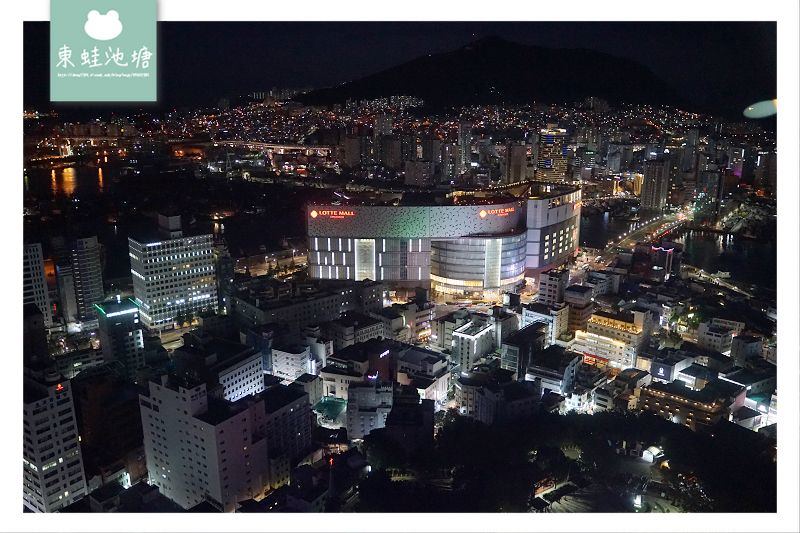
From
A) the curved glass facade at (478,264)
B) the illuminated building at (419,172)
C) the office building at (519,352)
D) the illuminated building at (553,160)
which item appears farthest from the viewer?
the illuminated building at (553,160)

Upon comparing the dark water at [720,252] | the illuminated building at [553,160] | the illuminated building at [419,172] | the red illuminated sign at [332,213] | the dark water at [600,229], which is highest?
the illuminated building at [553,160]

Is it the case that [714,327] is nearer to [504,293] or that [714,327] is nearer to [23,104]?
[504,293]

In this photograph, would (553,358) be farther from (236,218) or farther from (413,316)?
(236,218)

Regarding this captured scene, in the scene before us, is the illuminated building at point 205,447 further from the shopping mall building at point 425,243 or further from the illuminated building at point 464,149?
the illuminated building at point 464,149

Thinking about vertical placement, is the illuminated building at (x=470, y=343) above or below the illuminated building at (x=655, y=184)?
below

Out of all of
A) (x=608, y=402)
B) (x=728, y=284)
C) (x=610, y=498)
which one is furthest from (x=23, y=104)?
(x=728, y=284)

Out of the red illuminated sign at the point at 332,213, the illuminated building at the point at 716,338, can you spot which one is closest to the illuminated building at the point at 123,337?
the red illuminated sign at the point at 332,213

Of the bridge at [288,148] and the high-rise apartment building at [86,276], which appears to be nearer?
the high-rise apartment building at [86,276]

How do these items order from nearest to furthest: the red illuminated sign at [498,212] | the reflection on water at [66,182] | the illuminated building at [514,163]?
the red illuminated sign at [498,212]
the reflection on water at [66,182]
the illuminated building at [514,163]
